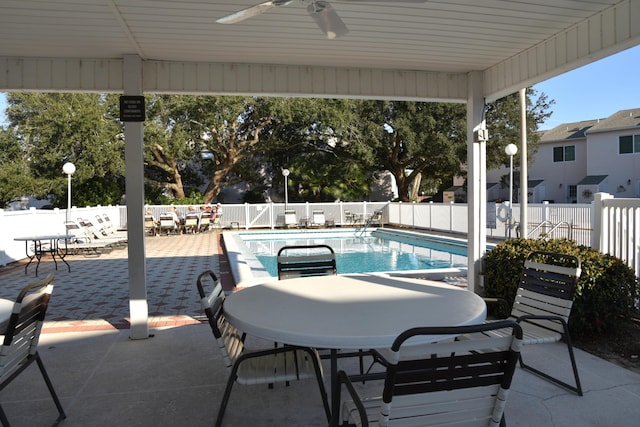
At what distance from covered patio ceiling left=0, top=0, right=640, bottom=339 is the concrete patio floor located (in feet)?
1.91

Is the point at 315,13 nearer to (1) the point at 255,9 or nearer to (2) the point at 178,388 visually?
(1) the point at 255,9

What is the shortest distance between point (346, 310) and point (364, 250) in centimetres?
1045

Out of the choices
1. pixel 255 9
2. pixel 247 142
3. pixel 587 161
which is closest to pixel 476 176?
pixel 255 9

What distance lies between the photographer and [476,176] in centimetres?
487

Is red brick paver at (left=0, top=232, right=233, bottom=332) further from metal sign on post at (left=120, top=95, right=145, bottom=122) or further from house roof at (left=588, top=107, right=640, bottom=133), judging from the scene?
house roof at (left=588, top=107, right=640, bottom=133)

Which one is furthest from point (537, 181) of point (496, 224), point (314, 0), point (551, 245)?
point (314, 0)

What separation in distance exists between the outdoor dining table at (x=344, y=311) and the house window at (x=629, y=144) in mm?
23907

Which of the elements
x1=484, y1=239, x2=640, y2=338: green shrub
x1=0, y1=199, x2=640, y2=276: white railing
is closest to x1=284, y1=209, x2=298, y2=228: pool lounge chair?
x1=0, y1=199, x2=640, y2=276: white railing

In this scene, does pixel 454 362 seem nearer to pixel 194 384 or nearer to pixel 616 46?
pixel 194 384

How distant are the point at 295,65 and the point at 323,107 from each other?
49.3 feet

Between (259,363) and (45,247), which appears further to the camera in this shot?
(45,247)

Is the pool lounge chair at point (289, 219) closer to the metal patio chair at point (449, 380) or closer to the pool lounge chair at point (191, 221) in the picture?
the pool lounge chair at point (191, 221)

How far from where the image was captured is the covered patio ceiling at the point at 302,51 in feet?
10.4

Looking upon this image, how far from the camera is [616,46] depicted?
10.6 feet
